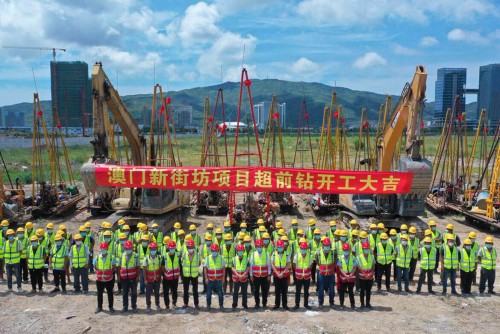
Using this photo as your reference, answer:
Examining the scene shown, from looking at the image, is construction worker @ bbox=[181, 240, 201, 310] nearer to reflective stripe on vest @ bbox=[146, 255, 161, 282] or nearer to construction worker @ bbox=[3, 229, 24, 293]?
reflective stripe on vest @ bbox=[146, 255, 161, 282]

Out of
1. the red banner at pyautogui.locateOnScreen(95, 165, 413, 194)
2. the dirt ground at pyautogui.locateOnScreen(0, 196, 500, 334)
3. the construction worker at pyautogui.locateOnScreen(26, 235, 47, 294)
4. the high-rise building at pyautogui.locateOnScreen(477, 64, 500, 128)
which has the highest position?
the high-rise building at pyautogui.locateOnScreen(477, 64, 500, 128)

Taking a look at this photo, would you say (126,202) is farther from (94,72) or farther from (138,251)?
(138,251)

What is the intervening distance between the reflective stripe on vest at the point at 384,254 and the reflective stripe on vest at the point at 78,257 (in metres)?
6.38

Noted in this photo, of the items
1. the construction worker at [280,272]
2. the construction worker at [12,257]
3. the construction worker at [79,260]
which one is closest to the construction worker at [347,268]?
the construction worker at [280,272]

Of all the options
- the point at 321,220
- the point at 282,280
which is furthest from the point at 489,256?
the point at 321,220

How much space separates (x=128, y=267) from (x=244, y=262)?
227 cm

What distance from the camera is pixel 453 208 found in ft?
60.4

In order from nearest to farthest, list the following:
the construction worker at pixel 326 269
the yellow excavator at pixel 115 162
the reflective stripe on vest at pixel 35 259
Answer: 1. the construction worker at pixel 326 269
2. the reflective stripe on vest at pixel 35 259
3. the yellow excavator at pixel 115 162

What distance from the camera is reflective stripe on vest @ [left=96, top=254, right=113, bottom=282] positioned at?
8758mm

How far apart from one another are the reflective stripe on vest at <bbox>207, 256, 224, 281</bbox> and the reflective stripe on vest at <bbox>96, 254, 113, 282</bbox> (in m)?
1.91

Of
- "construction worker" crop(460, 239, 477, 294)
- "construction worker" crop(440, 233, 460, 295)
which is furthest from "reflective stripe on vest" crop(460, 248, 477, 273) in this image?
"construction worker" crop(440, 233, 460, 295)

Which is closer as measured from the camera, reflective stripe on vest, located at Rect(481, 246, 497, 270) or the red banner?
reflective stripe on vest, located at Rect(481, 246, 497, 270)

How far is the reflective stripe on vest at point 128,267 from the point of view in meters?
8.88

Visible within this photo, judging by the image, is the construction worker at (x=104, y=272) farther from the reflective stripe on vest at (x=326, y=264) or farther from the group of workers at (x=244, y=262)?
the reflective stripe on vest at (x=326, y=264)
